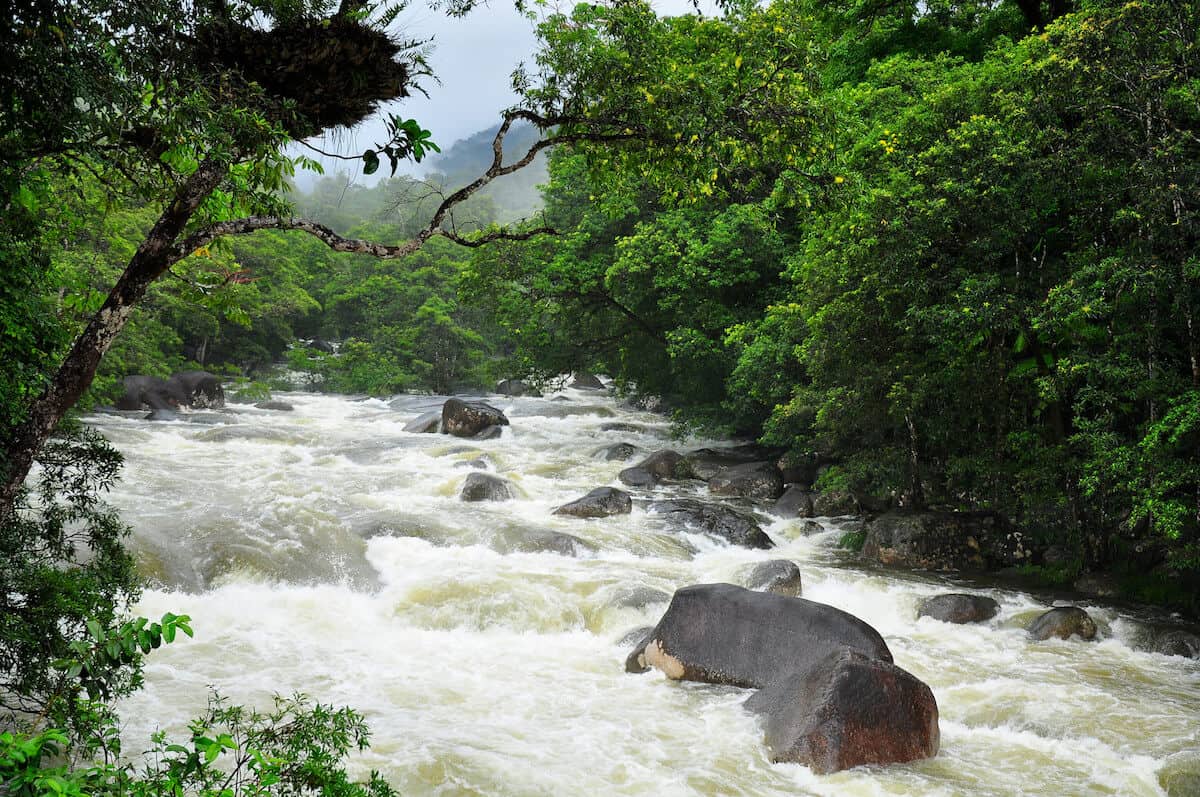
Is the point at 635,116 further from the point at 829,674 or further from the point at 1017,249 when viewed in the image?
the point at 1017,249

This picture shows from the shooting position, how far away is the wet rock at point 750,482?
18172mm

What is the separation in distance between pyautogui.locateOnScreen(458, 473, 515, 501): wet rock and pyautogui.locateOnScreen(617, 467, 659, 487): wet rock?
3407mm

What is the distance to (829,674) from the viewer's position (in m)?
6.74

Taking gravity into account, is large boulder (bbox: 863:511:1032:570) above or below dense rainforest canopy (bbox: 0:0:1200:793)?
below

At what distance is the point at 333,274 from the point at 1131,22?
140 ft

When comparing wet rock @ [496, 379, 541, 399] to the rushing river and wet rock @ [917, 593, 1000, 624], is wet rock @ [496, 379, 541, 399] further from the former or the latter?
wet rock @ [917, 593, 1000, 624]

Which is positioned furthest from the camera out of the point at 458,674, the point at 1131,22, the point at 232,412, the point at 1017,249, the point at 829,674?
the point at 232,412

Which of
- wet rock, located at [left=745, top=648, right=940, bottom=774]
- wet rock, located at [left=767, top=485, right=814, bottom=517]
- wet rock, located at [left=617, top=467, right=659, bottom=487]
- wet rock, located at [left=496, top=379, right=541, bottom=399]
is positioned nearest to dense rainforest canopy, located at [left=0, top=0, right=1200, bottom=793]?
wet rock, located at [left=767, top=485, right=814, bottom=517]

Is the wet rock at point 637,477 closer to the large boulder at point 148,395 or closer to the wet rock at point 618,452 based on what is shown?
the wet rock at point 618,452

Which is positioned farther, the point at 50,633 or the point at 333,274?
the point at 333,274

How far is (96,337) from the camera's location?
4344 mm

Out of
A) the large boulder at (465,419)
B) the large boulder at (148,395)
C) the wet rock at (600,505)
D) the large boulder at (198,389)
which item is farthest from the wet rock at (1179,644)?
the large boulder at (198,389)

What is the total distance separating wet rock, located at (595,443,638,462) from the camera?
67.9 feet

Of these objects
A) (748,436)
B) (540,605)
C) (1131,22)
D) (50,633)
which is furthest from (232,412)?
(1131,22)
